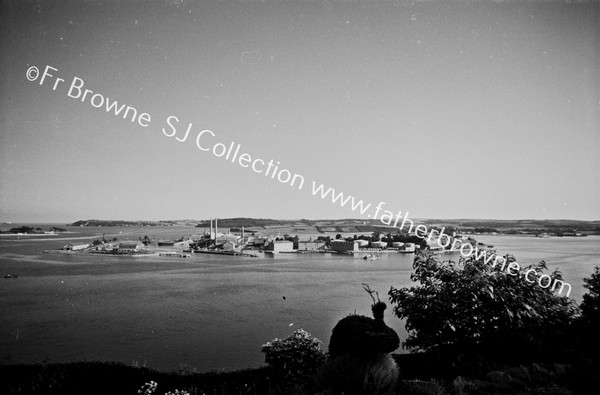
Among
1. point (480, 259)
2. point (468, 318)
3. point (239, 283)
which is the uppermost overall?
point (480, 259)

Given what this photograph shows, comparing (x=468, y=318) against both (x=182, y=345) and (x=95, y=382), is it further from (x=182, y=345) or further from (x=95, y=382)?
(x=182, y=345)

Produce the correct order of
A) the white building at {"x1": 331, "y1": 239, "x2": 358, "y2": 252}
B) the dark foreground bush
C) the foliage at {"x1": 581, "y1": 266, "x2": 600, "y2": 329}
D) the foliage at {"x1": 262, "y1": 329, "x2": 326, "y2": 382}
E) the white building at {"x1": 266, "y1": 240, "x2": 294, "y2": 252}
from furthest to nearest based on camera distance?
the white building at {"x1": 266, "y1": 240, "x2": 294, "y2": 252} → the white building at {"x1": 331, "y1": 239, "x2": 358, "y2": 252} → the foliage at {"x1": 262, "y1": 329, "x2": 326, "y2": 382} → the foliage at {"x1": 581, "y1": 266, "x2": 600, "y2": 329} → the dark foreground bush

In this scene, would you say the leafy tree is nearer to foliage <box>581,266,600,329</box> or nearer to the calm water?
foliage <box>581,266,600,329</box>

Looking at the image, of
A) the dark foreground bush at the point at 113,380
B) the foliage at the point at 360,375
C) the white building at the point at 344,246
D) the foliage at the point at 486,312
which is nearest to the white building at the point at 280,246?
the white building at the point at 344,246

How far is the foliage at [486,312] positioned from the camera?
22.4 feet

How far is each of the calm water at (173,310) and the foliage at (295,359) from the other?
2741 mm

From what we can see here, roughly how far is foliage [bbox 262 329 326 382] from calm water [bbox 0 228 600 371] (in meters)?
2.74

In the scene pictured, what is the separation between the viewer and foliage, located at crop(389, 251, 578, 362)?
6824 millimetres

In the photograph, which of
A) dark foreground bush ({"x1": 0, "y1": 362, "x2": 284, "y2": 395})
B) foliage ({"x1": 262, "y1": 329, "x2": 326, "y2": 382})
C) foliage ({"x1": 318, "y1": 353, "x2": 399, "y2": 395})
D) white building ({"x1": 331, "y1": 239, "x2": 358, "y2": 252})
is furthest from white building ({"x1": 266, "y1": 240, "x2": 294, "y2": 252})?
foliage ({"x1": 318, "y1": 353, "x2": 399, "y2": 395})

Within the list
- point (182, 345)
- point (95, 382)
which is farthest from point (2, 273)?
point (95, 382)

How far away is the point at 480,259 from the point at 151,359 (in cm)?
965

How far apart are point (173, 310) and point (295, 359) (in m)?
11.5

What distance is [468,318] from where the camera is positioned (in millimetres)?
6961

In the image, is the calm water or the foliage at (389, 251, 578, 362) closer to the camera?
the foliage at (389, 251, 578, 362)
